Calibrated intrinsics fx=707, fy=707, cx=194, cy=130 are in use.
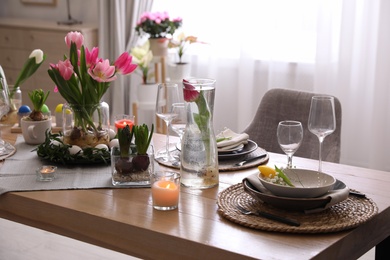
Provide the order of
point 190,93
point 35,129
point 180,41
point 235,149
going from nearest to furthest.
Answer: point 190,93, point 235,149, point 35,129, point 180,41

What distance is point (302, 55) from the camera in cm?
446

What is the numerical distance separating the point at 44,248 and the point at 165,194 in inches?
70.4

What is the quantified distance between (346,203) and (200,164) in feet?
1.40

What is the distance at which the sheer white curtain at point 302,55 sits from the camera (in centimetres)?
416

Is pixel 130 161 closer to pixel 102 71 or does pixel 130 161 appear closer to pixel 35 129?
pixel 102 71

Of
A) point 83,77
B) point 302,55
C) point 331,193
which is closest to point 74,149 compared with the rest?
point 83,77

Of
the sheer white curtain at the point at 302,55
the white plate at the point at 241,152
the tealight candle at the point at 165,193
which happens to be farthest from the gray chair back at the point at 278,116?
the sheer white curtain at the point at 302,55

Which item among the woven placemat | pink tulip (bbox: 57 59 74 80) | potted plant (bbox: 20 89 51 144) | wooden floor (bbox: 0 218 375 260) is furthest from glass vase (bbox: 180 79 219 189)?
wooden floor (bbox: 0 218 375 260)

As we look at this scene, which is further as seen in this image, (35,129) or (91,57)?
(35,129)

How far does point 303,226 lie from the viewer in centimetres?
171

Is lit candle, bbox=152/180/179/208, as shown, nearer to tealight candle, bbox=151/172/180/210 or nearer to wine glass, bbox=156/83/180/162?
tealight candle, bbox=151/172/180/210

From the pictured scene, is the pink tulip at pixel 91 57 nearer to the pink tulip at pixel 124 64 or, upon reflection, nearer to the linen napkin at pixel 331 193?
the pink tulip at pixel 124 64

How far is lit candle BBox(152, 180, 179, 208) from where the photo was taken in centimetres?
186

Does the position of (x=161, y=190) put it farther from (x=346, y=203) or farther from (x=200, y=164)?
(x=346, y=203)
